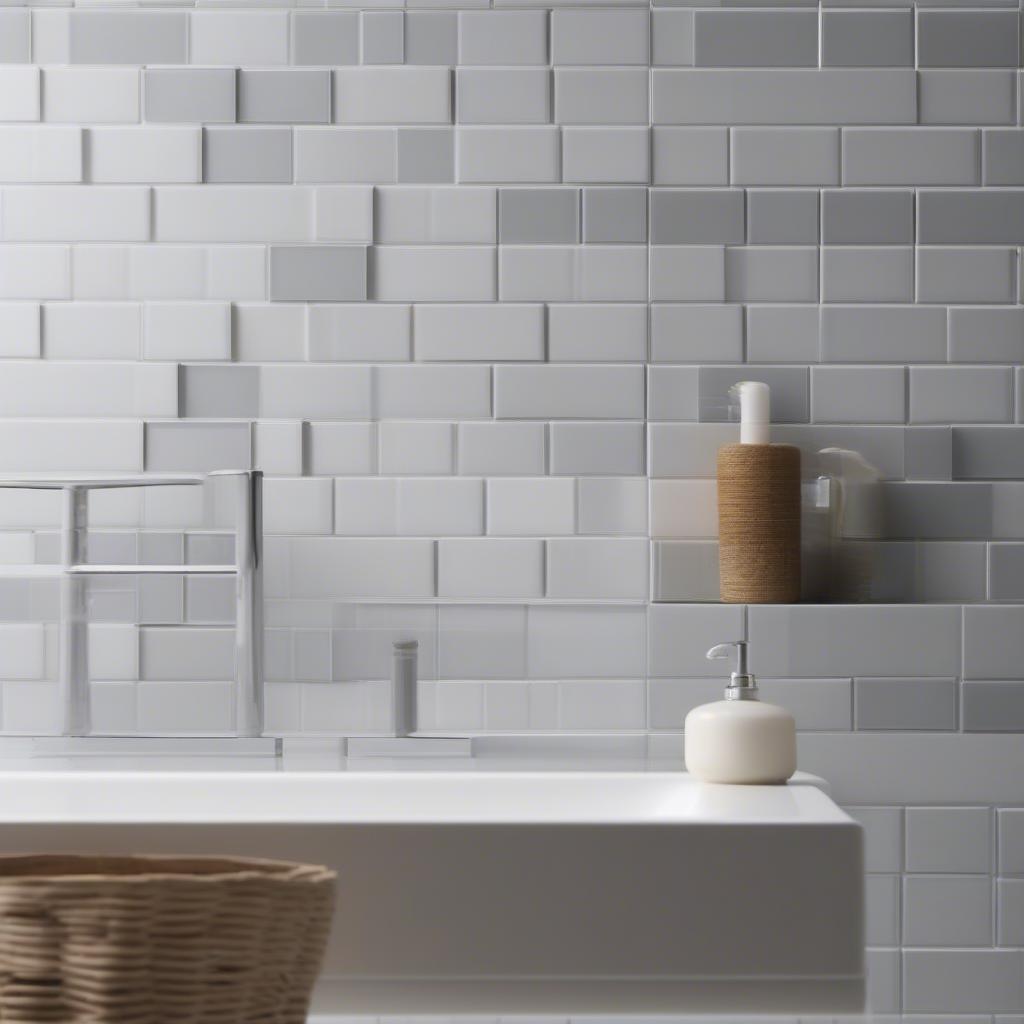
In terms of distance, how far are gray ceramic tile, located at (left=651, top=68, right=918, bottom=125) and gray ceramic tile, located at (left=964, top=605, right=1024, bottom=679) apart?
23.2 inches

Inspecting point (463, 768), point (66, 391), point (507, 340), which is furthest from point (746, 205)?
point (66, 391)

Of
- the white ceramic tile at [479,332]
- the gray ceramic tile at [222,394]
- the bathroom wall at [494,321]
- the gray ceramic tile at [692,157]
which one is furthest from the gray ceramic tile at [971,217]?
the gray ceramic tile at [222,394]

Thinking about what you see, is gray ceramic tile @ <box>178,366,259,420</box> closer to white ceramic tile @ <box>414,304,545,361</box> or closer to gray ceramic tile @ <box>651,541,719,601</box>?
white ceramic tile @ <box>414,304,545,361</box>

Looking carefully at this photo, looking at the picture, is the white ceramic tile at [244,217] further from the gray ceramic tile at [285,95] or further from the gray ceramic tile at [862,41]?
the gray ceramic tile at [862,41]

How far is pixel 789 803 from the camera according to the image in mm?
1280

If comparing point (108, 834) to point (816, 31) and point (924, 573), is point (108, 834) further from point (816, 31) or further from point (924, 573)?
point (816, 31)

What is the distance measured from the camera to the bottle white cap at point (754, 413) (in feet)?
5.29

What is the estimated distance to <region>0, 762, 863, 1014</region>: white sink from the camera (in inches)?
43.8

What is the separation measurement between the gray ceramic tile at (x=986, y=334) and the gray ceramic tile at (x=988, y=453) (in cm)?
8

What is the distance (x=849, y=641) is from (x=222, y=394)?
2.57 ft

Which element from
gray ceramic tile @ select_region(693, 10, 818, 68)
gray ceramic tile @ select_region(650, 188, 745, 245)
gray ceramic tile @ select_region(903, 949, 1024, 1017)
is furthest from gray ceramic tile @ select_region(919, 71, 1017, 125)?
gray ceramic tile @ select_region(903, 949, 1024, 1017)

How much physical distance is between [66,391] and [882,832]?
1080mm

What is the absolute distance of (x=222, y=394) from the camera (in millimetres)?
1670

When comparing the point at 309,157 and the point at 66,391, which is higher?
the point at 309,157
